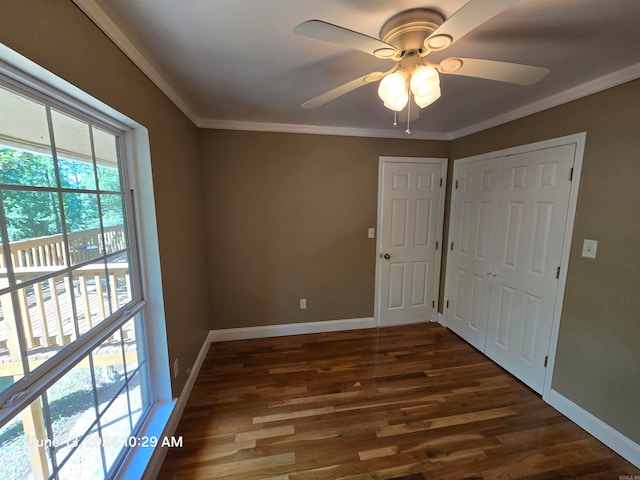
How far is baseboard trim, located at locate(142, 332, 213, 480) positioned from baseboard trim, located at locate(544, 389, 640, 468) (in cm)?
272

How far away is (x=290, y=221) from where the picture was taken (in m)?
2.80

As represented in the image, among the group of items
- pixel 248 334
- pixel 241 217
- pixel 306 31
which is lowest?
pixel 248 334

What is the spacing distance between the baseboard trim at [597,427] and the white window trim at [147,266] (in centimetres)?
273

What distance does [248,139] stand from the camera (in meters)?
2.60

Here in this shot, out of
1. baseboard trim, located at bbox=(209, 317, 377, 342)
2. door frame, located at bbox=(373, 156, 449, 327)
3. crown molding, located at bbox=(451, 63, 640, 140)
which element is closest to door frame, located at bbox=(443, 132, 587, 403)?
crown molding, located at bbox=(451, 63, 640, 140)

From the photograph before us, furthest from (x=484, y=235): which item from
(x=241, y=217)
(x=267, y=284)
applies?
(x=241, y=217)

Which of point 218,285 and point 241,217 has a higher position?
point 241,217

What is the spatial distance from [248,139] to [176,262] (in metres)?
1.44

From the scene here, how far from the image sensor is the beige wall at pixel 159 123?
0.80 meters

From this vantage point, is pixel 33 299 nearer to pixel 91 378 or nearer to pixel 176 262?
pixel 91 378

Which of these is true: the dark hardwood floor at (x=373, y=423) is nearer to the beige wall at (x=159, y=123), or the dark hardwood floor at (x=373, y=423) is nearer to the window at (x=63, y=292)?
the beige wall at (x=159, y=123)

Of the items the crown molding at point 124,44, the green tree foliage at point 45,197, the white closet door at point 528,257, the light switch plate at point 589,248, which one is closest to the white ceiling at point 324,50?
the crown molding at point 124,44

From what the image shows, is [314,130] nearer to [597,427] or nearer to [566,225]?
[566,225]

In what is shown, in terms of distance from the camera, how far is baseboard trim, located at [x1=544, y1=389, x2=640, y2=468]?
1510mm
